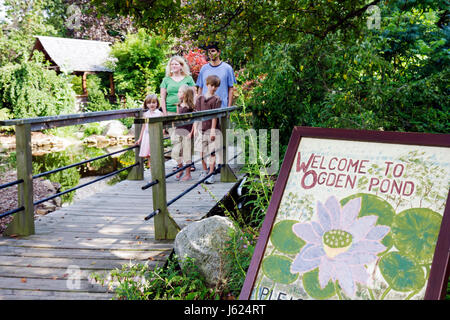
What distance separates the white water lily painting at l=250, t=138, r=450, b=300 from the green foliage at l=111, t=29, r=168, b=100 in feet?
62.7

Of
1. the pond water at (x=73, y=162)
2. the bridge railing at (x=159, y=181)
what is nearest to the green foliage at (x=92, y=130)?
the pond water at (x=73, y=162)

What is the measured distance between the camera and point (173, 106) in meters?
6.16

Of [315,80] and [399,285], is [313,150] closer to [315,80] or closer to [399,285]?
[399,285]

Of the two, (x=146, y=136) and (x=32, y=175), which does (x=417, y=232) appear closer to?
(x=32, y=175)

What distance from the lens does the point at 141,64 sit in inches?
817

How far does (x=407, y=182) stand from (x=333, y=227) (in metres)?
0.33

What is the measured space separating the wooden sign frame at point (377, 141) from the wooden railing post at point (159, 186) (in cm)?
204

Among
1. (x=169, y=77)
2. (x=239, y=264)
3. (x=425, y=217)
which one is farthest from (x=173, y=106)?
(x=425, y=217)

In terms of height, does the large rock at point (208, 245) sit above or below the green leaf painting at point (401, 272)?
below

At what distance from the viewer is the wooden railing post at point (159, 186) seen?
382 cm

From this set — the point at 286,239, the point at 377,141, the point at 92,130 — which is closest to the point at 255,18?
the point at 377,141

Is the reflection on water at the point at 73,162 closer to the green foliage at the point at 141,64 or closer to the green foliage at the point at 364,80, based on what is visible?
the green foliage at the point at 364,80

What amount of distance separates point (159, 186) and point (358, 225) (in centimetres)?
246
